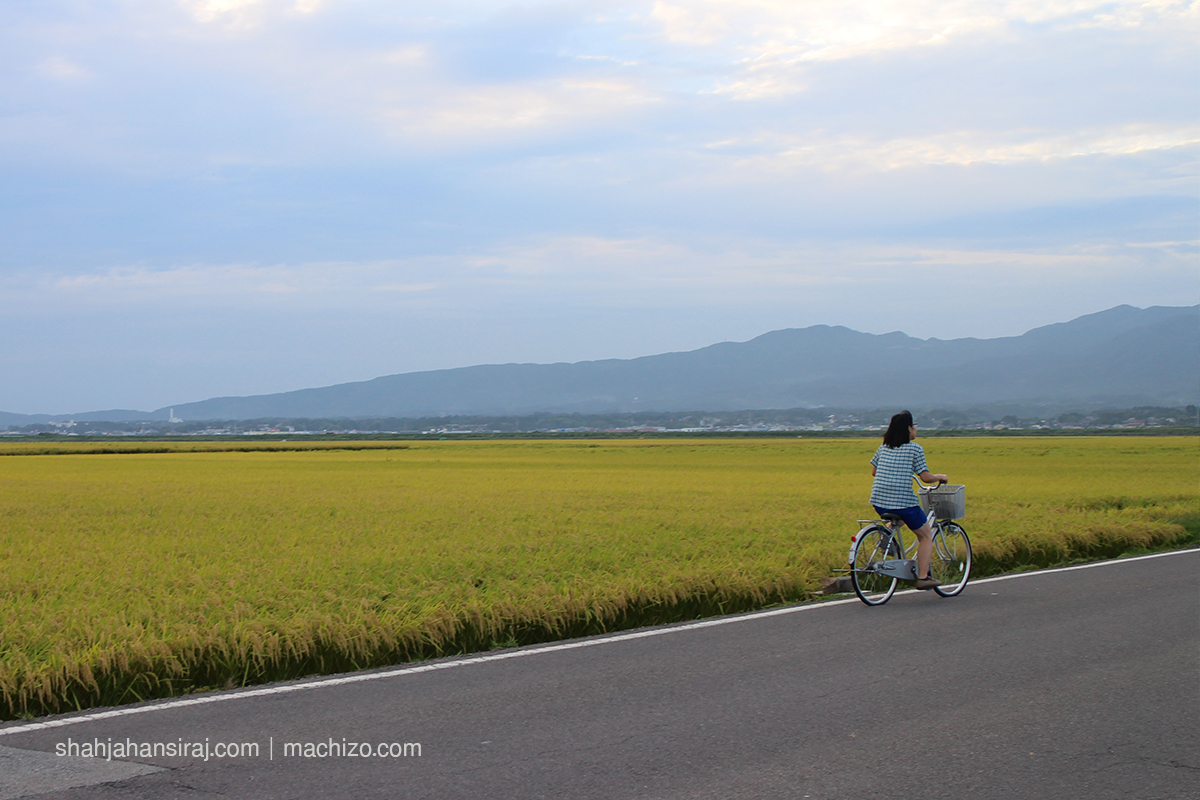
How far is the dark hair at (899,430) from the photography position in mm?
9727

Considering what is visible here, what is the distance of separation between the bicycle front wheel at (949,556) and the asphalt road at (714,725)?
2.31m

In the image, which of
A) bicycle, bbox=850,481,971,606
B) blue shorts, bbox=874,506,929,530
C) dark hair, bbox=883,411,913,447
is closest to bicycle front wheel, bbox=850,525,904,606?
bicycle, bbox=850,481,971,606

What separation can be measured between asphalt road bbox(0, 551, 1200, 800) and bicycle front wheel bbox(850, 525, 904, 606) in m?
1.35

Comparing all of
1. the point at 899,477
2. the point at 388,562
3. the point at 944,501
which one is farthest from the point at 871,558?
the point at 388,562

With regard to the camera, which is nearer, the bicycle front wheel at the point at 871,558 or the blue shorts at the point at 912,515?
the bicycle front wheel at the point at 871,558

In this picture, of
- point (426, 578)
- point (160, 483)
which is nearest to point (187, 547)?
point (426, 578)

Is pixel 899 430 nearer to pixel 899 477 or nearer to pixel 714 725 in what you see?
pixel 899 477

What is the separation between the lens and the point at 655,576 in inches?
412

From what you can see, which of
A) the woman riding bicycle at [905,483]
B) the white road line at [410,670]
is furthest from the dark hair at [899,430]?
the white road line at [410,670]

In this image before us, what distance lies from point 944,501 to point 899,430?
1.30 m

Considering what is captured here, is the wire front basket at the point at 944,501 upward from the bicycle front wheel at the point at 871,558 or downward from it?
upward

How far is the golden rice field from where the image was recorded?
7191 mm

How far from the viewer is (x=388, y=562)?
11445 mm

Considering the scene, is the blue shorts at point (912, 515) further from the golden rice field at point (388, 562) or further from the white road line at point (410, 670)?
the golden rice field at point (388, 562)
